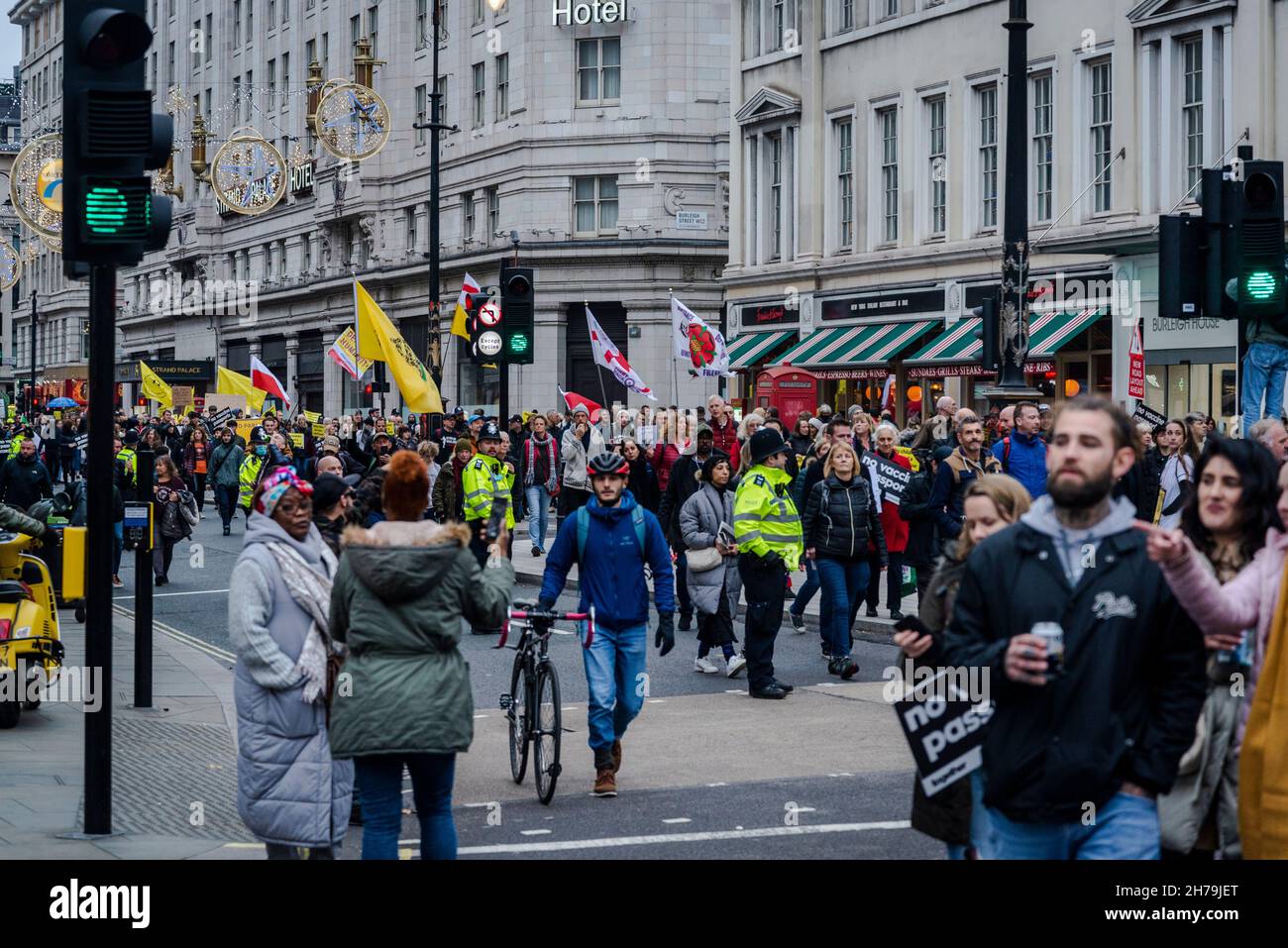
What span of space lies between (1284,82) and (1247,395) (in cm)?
1612

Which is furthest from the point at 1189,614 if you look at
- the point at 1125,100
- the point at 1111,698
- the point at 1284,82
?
the point at 1125,100

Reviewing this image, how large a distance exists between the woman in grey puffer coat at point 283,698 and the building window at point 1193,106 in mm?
24170

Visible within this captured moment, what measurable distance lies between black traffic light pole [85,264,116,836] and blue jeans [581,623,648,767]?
263cm

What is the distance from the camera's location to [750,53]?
40562 mm

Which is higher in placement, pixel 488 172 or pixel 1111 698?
pixel 488 172

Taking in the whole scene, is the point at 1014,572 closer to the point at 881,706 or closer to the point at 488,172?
the point at 881,706

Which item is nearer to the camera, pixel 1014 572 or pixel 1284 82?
pixel 1014 572

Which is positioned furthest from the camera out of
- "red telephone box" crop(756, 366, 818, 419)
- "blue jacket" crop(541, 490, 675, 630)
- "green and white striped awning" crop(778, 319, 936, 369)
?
"red telephone box" crop(756, 366, 818, 419)

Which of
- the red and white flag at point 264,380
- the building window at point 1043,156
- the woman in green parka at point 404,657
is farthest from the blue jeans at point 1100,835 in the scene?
the red and white flag at point 264,380

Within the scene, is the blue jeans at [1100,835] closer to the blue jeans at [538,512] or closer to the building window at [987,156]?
the blue jeans at [538,512]

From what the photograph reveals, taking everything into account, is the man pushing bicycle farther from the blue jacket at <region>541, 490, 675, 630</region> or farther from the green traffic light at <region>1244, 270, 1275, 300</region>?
the green traffic light at <region>1244, 270, 1275, 300</region>

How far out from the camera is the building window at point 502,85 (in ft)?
179

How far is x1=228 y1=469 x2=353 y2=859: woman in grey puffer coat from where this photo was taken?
6758mm

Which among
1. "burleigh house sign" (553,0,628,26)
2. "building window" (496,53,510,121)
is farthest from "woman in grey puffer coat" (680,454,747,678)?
"building window" (496,53,510,121)
